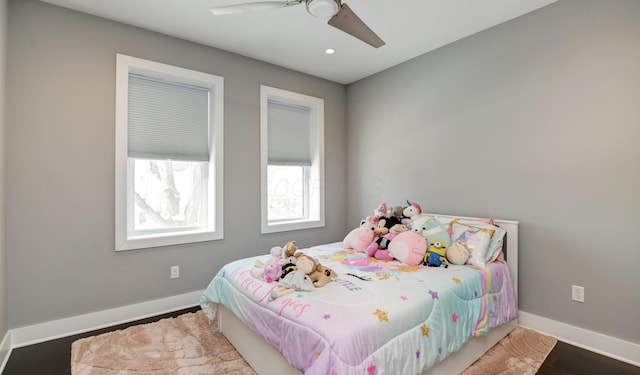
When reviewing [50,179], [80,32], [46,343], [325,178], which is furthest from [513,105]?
[46,343]

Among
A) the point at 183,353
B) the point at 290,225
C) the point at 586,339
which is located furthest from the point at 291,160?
the point at 586,339

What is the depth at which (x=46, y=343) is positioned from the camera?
2328 mm

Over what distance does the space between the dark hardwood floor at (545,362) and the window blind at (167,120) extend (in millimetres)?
1681

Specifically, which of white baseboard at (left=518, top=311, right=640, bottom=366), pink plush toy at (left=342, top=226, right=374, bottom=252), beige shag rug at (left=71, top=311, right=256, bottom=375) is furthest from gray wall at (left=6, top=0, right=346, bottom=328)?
white baseboard at (left=518, top=311, right=640, bottom=366)

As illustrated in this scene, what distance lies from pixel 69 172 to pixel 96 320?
4.26 feet

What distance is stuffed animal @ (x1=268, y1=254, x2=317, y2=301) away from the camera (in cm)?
182

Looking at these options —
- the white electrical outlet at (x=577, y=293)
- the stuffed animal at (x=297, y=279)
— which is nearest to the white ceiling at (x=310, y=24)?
the stuffed animal at (x=297, y=279)

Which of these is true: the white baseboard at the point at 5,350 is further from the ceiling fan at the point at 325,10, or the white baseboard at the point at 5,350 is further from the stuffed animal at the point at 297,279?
the ceiling fan at the point at 325,10

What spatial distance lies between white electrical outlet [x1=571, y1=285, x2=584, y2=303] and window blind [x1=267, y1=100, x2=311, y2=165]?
3.09m

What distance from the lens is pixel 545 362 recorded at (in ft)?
6.83

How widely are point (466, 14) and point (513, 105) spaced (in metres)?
0.91

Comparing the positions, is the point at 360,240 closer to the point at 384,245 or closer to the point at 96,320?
the point at 384,245

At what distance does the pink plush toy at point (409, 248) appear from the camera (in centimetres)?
245

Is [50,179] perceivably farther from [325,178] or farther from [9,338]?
[325,178]
